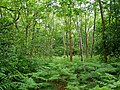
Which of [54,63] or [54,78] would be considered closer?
[54,78]

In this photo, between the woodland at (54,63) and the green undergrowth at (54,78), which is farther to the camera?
the green undergrowth at (54,78)

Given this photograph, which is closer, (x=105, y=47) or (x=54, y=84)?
(x=54, y=84)

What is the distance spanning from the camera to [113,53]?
13477mm

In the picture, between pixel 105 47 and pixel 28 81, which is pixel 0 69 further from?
pixel 105 47

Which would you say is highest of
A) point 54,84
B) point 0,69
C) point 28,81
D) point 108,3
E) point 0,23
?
point 108,3

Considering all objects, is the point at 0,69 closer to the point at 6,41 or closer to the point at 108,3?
the point at 6,41

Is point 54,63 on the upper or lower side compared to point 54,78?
lower

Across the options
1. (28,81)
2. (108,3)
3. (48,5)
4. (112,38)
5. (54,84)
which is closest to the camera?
(28,81)

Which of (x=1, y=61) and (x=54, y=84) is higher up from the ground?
(x=1, y=61)

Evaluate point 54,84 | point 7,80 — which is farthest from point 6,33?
point 54,84

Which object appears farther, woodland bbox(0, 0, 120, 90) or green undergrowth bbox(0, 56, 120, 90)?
green undergrowth bbox(0, 56, 120, 90)

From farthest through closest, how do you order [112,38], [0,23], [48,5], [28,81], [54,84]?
→ 1. [48,5]
2. [112,38]
3. [54,84]
4. [28,81]
5. [0,23]

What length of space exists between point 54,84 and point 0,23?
4583 mm

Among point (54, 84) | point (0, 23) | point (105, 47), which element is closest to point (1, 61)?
point (0, 23)
